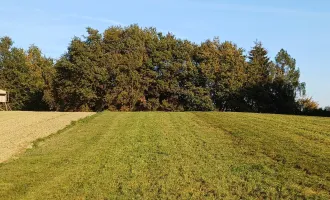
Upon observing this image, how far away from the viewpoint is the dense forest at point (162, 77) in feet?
176

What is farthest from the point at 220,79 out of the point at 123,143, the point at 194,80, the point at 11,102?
the point at 123,143

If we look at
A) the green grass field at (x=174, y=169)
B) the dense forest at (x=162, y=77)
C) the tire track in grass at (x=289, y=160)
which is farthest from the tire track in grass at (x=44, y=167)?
the dense forest at (x=162, y=77)

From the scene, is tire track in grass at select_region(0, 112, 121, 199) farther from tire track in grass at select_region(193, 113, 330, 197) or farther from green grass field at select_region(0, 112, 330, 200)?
tire track in grass at select_region(193, 113, 330, 197)

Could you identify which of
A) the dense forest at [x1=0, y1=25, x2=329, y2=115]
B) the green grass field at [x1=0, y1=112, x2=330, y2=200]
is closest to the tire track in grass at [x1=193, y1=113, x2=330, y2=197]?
the green grass field at [x1=0, y1=112, x2=330, y2=200]

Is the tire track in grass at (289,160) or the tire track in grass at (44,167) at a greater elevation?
the tire track in grass at (289,160)

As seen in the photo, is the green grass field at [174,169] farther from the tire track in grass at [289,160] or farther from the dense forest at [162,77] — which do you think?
the dense forest at [162,77]

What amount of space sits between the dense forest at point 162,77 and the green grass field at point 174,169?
4030cm

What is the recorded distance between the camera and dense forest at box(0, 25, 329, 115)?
5372 cm

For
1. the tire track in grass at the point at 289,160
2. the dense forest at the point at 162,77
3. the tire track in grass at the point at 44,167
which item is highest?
the dense forest at the point at 162,77

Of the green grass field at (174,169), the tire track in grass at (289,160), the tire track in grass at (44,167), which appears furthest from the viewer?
the tire track in grass at (44,167)

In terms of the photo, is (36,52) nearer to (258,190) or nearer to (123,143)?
(123,143)

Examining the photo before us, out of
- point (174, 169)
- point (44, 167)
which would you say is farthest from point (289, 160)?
point (44, 167)

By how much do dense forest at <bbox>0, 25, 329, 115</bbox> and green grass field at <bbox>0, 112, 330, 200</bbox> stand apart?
40.3 meters

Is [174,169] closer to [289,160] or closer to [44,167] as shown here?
[289,160]
